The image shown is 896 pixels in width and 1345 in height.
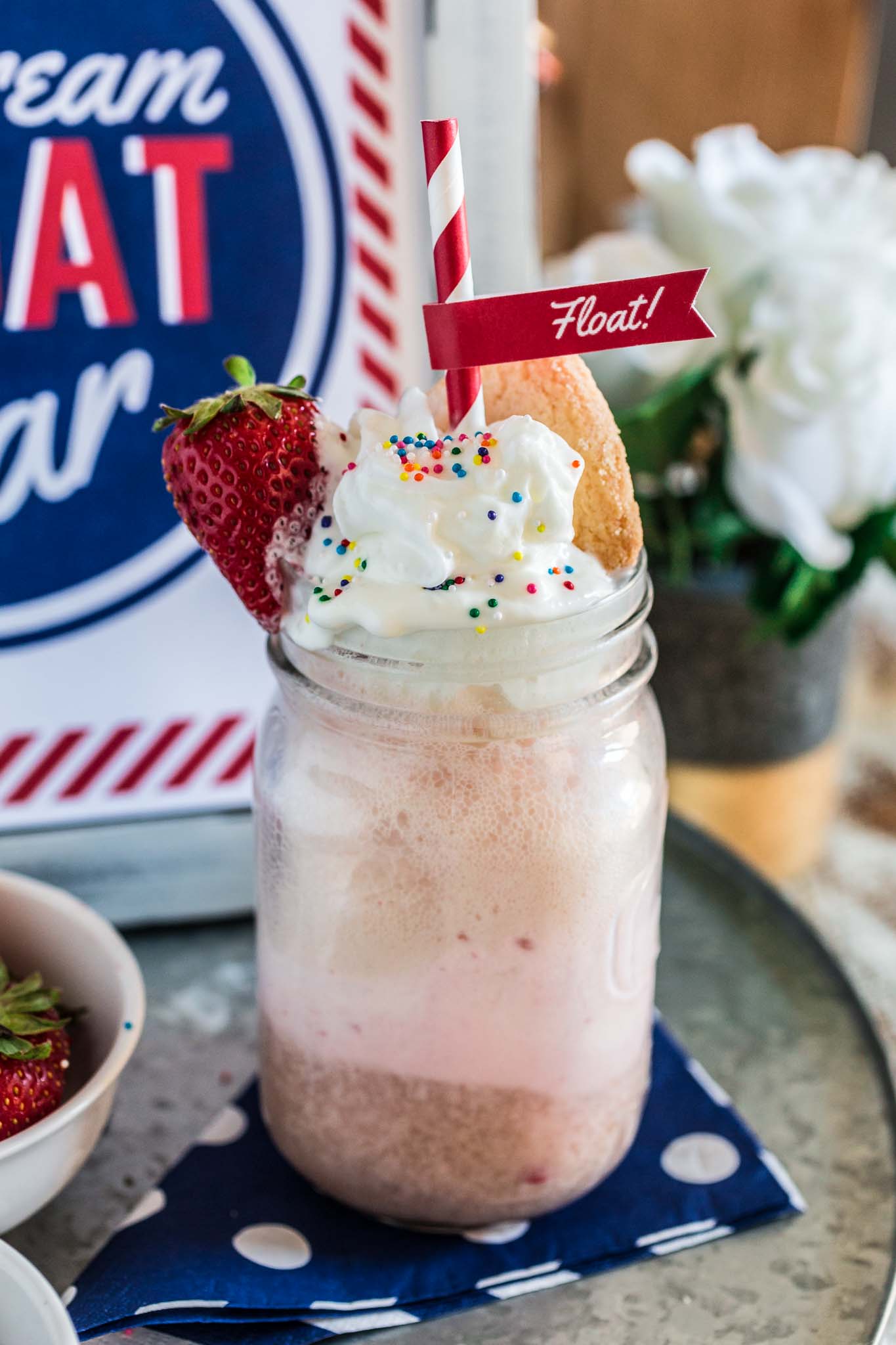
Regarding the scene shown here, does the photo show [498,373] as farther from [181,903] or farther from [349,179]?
[181,903]

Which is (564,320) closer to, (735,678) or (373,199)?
(373,199)

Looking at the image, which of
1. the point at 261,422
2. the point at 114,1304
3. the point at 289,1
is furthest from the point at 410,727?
the point at 289,1

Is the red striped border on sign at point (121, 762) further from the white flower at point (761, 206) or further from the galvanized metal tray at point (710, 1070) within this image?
the white flower at point (761, 206)

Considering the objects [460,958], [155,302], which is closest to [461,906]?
[460,958]

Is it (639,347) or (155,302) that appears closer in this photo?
(155,302)

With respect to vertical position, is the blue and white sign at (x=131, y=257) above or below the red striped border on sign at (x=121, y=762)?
above

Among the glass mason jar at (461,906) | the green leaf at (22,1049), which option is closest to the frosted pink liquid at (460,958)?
the glass mason jar at (461,906)

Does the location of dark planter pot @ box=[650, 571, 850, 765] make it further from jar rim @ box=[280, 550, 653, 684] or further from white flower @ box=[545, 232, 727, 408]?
jar rim @ box=[280, 550, 653, 684]

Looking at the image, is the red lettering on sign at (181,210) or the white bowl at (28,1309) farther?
the red lettering on sign at (181,210)
